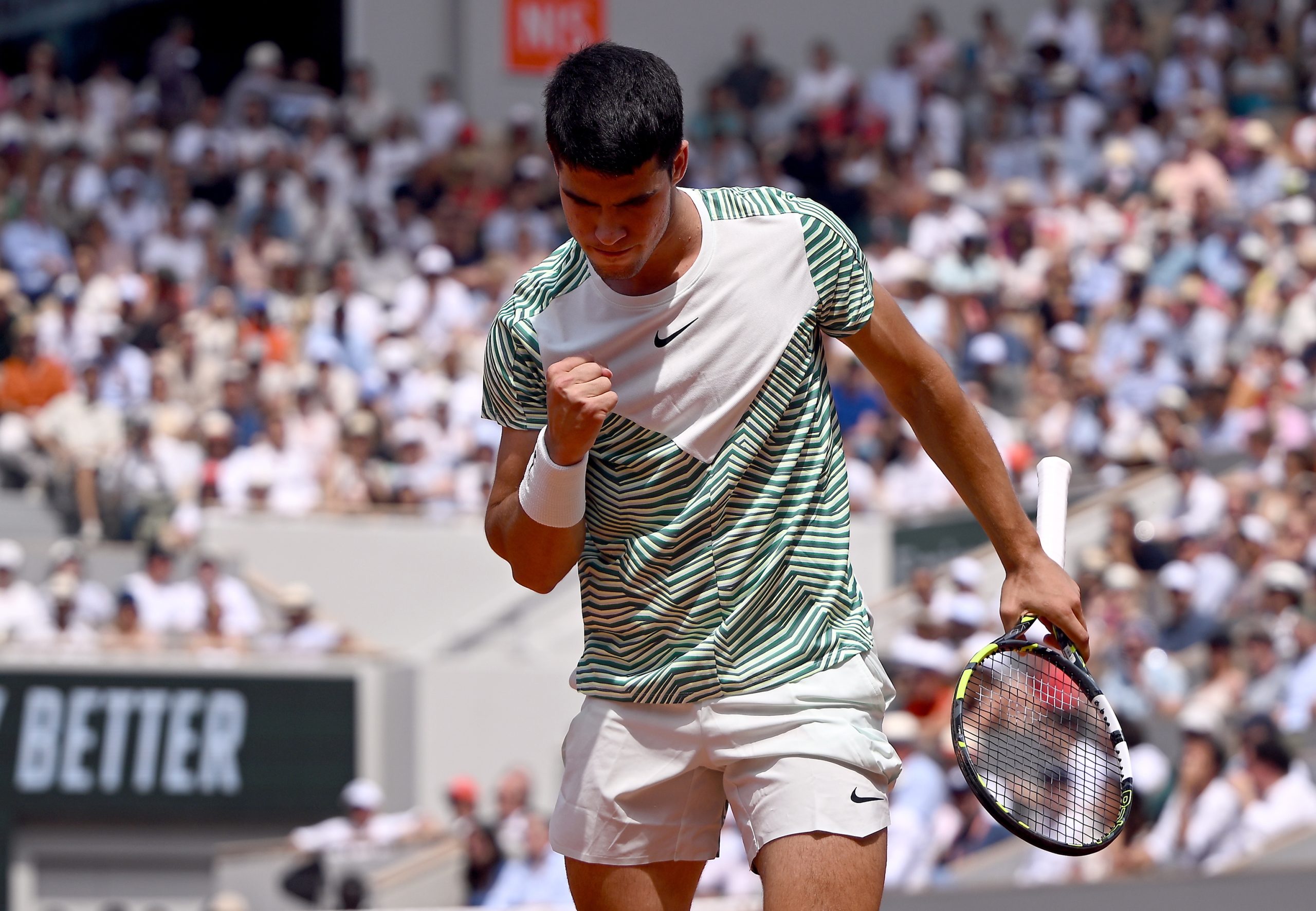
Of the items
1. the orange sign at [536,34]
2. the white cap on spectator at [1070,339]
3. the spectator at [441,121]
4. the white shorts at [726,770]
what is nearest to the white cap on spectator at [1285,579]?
the white cap on spectator at [1070,339]

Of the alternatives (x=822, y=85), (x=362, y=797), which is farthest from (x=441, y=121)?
(x=362, y=797)

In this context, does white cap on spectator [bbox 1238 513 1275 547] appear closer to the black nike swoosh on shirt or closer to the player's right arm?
the player's right arm

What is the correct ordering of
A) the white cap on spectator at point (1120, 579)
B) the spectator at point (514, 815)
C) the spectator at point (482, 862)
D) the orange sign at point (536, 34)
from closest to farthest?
the spectator at point (482, 862) → the spectator at point (514, 815) → the white cap on spectator at point (1120, 579) → the orange sign at point (536, 34)

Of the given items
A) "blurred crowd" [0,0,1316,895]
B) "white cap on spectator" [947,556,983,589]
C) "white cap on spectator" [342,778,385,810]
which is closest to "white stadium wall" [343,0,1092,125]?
"blurred crowd" [0,0,1316,895]

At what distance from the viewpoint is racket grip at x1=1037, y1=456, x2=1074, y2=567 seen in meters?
3.27

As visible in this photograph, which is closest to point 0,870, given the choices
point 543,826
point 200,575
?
point 200,575

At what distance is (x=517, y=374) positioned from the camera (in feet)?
9.75

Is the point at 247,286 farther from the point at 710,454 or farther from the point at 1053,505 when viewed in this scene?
the point at 710,454

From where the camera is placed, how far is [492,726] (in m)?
12.9

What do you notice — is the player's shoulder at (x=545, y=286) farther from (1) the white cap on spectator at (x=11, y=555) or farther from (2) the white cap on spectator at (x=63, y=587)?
(1) the white cap on spectator at (x=11, y=555)

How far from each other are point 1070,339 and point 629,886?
1096 cm

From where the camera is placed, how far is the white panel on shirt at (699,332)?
2.92 metres

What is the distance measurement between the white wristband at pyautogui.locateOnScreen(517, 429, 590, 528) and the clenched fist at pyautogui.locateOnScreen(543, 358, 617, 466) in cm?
4

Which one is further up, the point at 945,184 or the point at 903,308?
the point at 945,184
